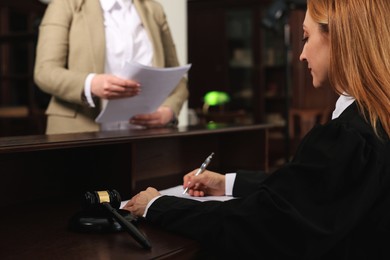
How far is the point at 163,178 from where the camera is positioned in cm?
188

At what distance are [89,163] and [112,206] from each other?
480 millimetres

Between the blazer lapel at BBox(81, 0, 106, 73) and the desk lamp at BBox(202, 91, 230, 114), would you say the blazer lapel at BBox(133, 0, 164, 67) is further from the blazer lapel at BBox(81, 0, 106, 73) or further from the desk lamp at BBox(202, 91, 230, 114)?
the desk lamp at BBox(202, 91, 230, 114)

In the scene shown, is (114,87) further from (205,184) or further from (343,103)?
(343,103)

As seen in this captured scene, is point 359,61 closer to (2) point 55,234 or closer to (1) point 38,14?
(2) point 55,234

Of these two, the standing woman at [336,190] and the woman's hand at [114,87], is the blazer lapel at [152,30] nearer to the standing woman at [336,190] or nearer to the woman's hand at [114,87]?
the woman's hand at [114,87]

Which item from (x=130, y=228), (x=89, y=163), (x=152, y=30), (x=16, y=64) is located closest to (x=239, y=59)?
(x=16, y=64)

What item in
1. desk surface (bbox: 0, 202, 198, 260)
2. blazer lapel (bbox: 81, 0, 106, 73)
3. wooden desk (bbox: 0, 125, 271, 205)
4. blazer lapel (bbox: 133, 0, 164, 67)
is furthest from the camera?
→ blazer lapel (bbox: 133, 0, 164, 67)

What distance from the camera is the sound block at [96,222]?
3.50ft

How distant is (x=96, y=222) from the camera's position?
42.1 inches

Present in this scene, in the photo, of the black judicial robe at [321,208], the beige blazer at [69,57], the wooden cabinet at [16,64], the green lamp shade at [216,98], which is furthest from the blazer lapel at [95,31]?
the green lamp shade at [216,98]

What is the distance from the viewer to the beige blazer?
1.88 meters

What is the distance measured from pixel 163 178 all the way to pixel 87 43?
576 millimetres

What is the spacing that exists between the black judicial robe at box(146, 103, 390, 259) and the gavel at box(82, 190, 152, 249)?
0.43ft

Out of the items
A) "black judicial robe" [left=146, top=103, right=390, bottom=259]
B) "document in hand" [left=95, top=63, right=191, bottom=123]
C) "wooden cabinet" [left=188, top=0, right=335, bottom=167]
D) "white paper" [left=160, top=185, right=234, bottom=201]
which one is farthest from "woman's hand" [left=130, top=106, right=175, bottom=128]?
"wooden cabinet" [left=188, top=0, right=335, bottom=167]
